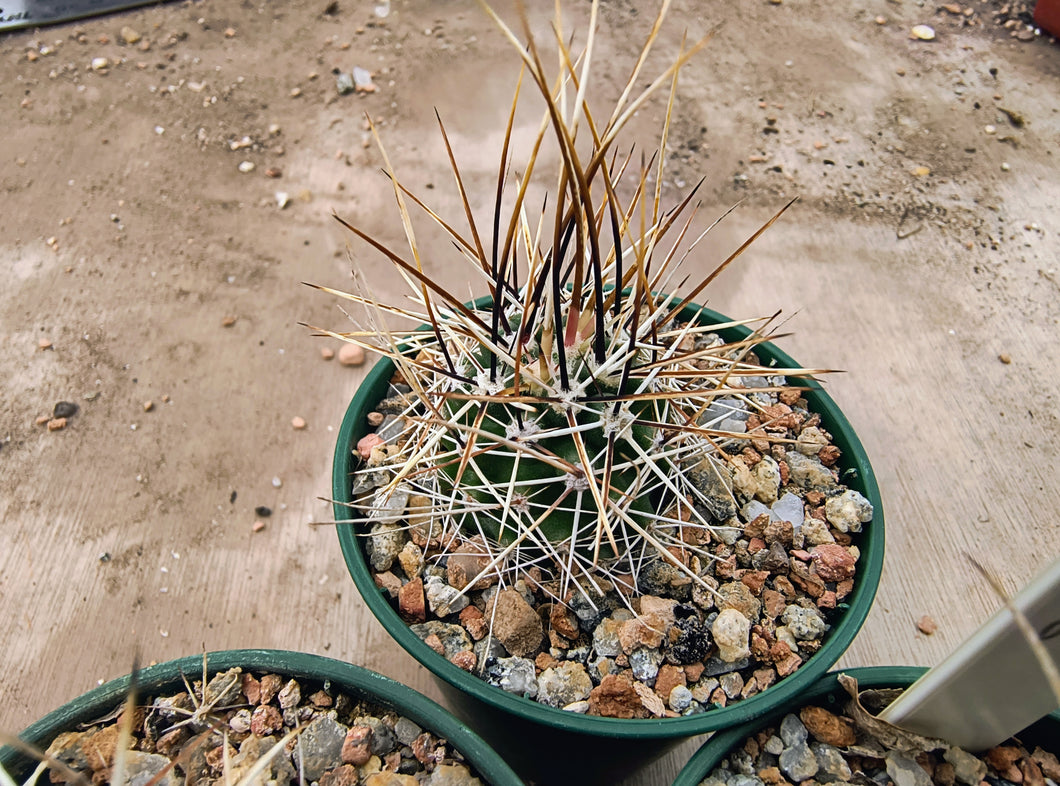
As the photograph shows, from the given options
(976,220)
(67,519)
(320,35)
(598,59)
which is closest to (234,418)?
(67,519)

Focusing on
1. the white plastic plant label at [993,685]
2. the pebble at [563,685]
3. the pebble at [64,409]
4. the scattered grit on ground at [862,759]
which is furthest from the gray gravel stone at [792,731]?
the pebble at [64,409]

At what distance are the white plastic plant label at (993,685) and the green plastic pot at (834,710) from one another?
0.21 feet

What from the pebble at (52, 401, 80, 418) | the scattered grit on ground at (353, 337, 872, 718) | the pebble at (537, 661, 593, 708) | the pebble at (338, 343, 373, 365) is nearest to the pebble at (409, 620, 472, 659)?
the scattered grit on ground at (353, 337, 872, 718)

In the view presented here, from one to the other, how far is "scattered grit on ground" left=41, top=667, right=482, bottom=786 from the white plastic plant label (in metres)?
0.50

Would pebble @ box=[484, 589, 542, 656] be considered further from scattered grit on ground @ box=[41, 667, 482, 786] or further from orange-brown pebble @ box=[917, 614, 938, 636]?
orange-brown pebble @ box=[917, 614, 938, 636]

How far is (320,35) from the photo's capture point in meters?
2.38

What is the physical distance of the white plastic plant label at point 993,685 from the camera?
0.61 metres

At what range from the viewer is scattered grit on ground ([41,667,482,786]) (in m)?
0.83

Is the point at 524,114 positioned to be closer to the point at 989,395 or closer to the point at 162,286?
the point at 162,286

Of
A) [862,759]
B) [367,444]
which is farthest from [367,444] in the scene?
[862,759]

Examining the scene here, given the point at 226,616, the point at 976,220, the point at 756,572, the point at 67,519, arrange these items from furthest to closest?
the point at 976,220, the point at 67,519, the point at 226,616, the point at 756,572

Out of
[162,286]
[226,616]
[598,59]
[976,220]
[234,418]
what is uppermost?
[598,59]

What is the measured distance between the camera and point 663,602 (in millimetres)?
961

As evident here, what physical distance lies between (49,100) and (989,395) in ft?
8.66
